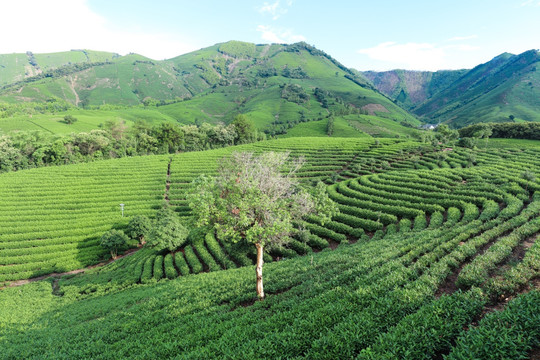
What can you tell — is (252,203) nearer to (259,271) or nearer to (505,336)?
(259,271)

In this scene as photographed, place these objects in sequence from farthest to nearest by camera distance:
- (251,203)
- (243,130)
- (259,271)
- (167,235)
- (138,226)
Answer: (243,130) → (138,226) → (167,235) → (259,271) → (251,203)

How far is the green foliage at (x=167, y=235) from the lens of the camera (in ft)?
97.2

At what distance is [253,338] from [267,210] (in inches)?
212

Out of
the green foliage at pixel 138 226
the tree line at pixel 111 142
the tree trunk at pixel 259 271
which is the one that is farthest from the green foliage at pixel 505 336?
the tree line at pixel 111 142

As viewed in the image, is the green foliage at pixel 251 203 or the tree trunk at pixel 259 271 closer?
the green foliage at pixel 251 203

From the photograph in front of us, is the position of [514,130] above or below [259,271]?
above

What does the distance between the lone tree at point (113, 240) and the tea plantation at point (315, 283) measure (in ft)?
7.80

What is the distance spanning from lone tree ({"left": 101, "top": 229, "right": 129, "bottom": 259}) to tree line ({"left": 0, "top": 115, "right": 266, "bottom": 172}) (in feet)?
207

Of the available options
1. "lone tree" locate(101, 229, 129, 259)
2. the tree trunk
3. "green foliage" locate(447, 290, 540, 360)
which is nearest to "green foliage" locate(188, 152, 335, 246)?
the tree trunk

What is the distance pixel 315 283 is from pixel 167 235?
23517 mm

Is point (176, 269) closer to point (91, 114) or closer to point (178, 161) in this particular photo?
point (178, 161)

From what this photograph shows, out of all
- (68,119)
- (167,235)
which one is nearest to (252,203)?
(167,235)

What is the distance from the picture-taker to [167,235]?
29969 millimetres

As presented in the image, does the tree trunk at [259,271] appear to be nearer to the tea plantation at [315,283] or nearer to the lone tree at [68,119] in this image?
the tea plantation at [315,283]
